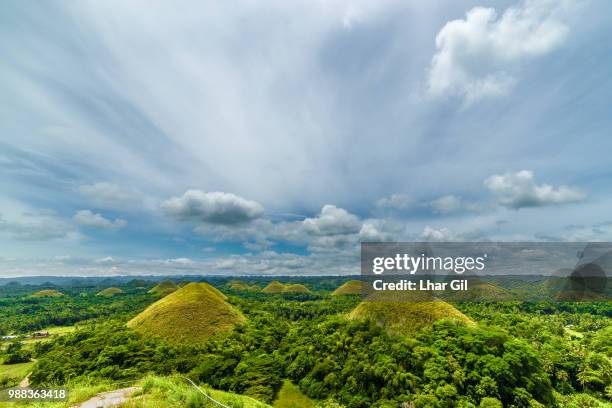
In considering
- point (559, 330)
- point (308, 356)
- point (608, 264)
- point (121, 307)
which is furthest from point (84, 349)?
point (608, 264)

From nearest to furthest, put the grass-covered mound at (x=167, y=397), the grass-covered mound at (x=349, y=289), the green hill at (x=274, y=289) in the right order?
1. the grass-covered mound at (x=167, y=397)
2. the grass-covered mound at (x=349, y=289)
3. the green hill at (x=274, y=289)

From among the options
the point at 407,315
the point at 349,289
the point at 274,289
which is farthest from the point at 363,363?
the point at 274,289

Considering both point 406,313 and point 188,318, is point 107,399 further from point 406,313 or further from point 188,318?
point 406,313

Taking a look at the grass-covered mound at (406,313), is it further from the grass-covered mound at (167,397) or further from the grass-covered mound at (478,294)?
the grass-covered mound at (478,294)

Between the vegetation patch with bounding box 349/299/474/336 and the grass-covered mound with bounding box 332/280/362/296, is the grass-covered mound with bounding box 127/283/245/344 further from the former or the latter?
the grass-covered mound with bounding box 332/280/362/296

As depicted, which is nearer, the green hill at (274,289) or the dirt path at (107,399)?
the dirt path at (107,399)

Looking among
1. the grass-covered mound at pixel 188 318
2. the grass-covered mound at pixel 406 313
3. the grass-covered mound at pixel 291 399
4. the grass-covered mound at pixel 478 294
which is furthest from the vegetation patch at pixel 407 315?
the grass-covered mound at pixel 478 294
